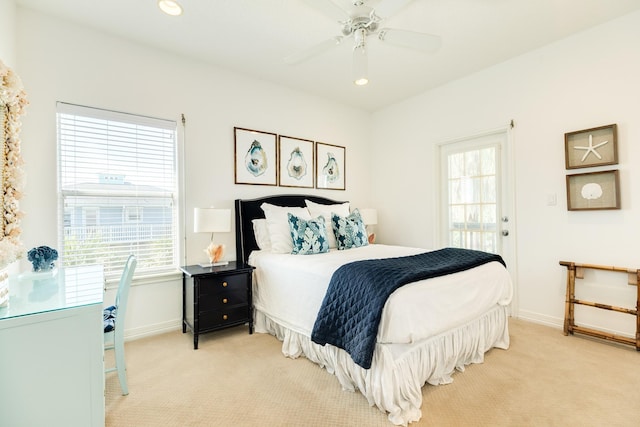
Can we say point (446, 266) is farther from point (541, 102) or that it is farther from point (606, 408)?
point (541, 102)

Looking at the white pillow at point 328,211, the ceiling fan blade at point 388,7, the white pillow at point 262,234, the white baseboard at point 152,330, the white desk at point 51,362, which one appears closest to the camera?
the white desk at point 51,362

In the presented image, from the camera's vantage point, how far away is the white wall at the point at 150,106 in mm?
2387

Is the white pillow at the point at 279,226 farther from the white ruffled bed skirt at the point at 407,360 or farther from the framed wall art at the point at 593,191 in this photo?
the framed wall art at the point at 593,191

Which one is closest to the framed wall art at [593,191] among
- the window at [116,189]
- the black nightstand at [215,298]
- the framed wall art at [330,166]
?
the framed wall art at [330,166]

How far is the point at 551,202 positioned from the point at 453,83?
Answer: 1796 mm

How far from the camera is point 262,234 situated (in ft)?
10.9

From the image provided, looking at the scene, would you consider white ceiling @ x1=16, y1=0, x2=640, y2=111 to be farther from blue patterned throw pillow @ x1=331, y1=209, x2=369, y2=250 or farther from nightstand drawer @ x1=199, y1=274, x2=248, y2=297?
nightstand drawer @ x1=199, y1=274, x2=248, y2=297

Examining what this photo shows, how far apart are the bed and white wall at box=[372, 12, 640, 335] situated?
3.02 ft

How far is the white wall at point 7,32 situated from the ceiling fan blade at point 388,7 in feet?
8.12

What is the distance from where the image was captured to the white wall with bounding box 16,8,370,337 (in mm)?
2387

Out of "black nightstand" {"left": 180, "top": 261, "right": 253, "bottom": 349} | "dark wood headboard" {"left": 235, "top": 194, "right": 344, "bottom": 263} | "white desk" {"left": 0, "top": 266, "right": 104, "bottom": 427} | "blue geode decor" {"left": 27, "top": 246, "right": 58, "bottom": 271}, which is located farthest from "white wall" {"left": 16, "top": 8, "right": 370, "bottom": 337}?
"white desk" {"left": 0, "top": 266, "right": 104, "bottom": 427}

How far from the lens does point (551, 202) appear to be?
298cm

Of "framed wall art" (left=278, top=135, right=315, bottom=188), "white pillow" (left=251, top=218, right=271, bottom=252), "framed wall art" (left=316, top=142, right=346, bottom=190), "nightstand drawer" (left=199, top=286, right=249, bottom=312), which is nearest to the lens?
"nightstand drawer" (left=199, top=286, right=249, bottom=312)

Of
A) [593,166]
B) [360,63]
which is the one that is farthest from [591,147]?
[360,63]
